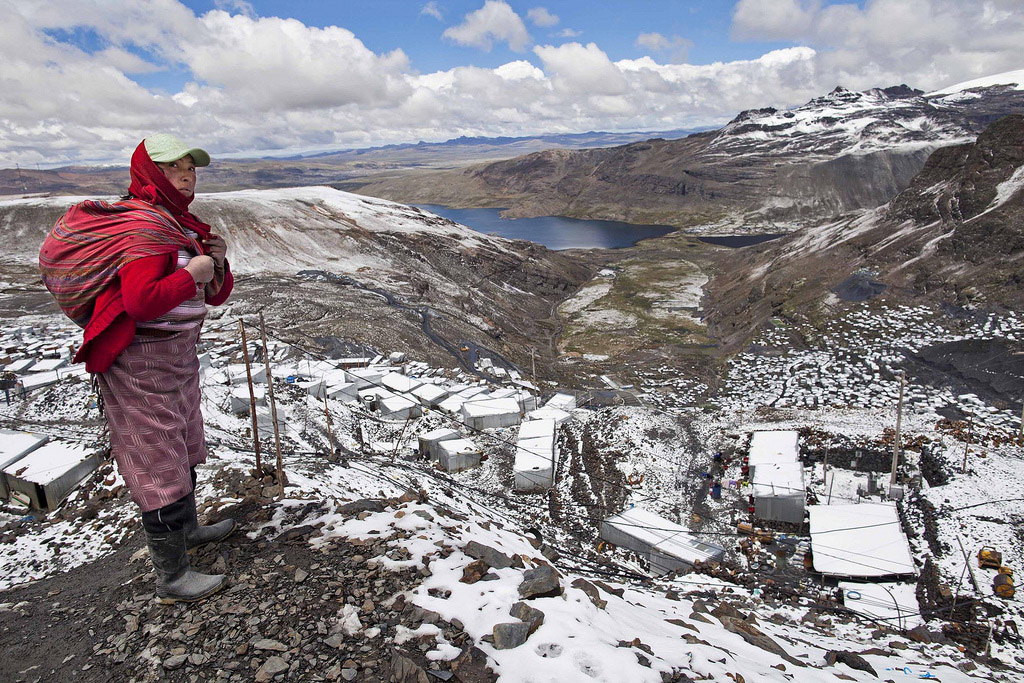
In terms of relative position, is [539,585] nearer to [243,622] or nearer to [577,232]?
[243,622]

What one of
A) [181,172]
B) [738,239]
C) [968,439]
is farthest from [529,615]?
[738,239]

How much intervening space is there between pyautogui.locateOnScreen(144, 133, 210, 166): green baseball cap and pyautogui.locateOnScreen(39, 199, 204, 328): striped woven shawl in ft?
1.23

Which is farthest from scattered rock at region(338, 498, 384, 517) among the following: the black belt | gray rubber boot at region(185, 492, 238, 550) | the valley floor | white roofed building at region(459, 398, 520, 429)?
white roofed building at region(459, 398, 520, 429)

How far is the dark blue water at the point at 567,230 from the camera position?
8875 centimetres

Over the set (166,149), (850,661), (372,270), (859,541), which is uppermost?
(166,149)

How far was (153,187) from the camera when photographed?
11.3 feet

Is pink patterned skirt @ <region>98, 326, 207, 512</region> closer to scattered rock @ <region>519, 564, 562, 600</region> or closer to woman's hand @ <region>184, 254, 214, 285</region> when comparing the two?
woman's hand @ <region>184, 254, 214, 285</region>

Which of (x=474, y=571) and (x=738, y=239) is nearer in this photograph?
(x=474, y=571)

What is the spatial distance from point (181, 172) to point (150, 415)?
1.52 metres

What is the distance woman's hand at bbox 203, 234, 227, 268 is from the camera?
3.62 metres

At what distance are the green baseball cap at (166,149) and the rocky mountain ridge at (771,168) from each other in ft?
328

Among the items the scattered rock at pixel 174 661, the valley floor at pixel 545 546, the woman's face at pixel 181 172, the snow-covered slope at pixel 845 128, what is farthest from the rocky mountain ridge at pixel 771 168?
the scattered rock at pixel 174 661

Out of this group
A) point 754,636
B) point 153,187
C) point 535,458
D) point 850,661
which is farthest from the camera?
point 535,458

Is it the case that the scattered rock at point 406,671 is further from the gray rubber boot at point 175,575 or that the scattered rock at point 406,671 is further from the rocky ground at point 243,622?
the gray rubber boot at point 175,575
